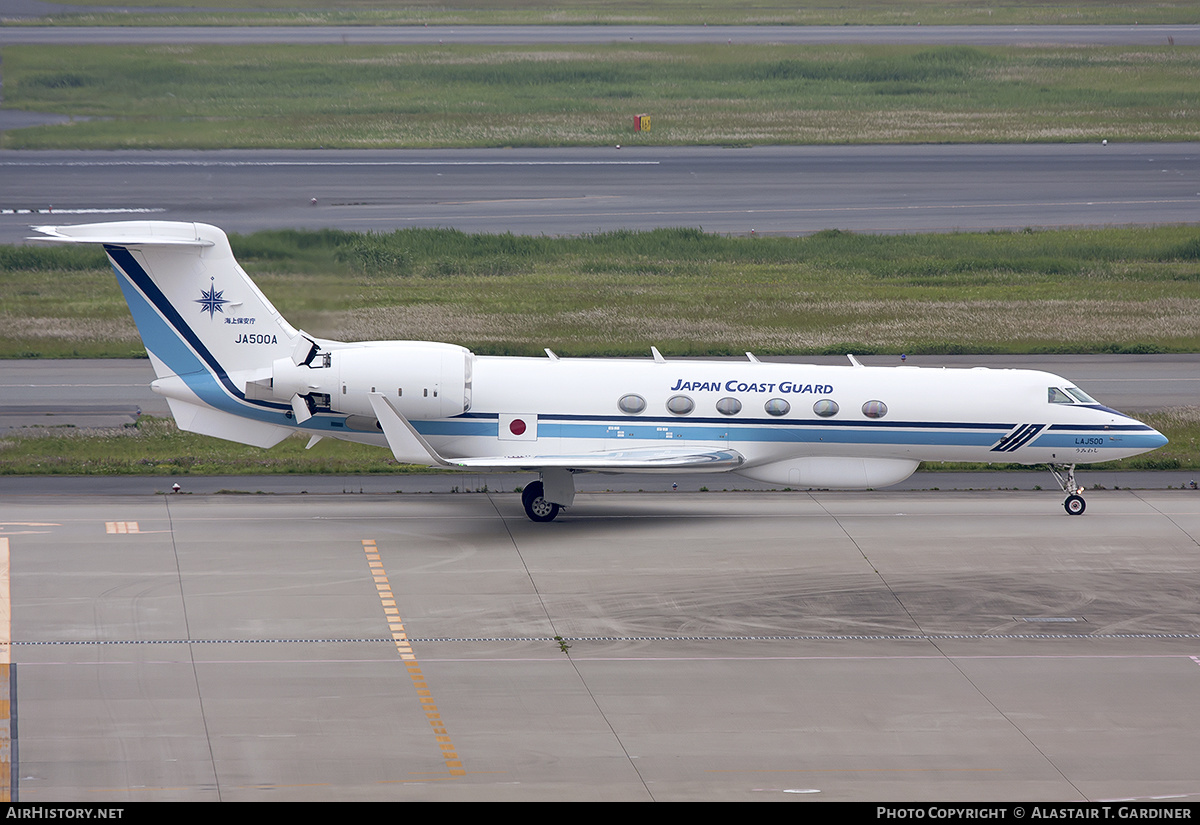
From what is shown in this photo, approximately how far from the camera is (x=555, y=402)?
30219 millimetres

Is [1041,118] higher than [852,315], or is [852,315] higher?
[1041,118]

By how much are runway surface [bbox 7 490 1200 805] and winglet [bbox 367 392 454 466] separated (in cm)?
196

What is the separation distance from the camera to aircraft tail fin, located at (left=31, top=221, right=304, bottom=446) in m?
29.7

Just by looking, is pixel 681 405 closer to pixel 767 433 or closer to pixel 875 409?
pixel 767 433

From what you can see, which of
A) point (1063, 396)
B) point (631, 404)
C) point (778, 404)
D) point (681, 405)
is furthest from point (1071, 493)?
point (631, 404)

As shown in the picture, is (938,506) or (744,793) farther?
(938,506)

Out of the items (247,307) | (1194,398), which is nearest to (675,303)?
(1194,398)

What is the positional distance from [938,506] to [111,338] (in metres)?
27.1

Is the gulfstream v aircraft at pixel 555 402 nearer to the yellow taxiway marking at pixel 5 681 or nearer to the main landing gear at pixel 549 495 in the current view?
the main landing gear at pixel 549 495

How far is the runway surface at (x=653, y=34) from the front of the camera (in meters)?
88.0

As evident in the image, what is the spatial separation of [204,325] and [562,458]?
8318mm

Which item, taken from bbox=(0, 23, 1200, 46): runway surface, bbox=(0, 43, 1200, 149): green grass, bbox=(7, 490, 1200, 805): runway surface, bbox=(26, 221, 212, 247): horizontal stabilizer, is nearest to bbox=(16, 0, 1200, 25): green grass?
bbox=(0, 23, 1200, 46): runway surface

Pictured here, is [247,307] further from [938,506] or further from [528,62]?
[528,62]

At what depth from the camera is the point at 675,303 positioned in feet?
160
